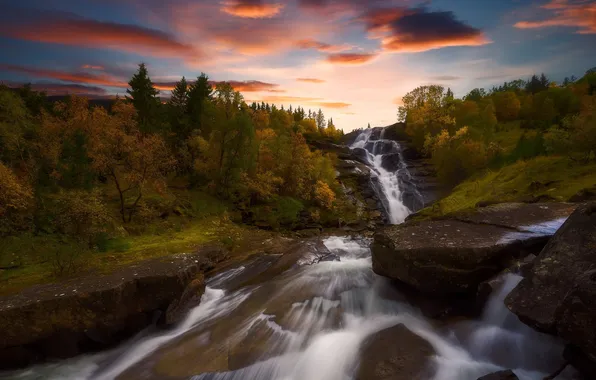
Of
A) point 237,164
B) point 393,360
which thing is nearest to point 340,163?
point 237,164

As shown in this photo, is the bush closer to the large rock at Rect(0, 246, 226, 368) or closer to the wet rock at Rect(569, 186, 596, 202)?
the large rock at Rect(0, 246, 226, 368)

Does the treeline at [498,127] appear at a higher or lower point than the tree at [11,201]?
higher

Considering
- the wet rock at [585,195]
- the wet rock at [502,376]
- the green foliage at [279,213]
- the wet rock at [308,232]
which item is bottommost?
the wet rock at [308,232]

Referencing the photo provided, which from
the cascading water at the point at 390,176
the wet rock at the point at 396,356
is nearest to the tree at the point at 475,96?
the cascading water at the point at 390,176

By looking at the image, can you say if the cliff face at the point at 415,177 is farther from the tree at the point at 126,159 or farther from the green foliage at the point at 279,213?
the tree at the point at 126,159

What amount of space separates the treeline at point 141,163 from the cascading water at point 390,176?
30.1ft

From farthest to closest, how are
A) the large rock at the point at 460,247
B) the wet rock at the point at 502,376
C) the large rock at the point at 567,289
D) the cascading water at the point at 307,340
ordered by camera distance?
1. the large rock at the point at 460,247
2. the cascading water at the point at 307,340
3. the wet rock at the point at 502,376
4. the large rock at the point at 567,289

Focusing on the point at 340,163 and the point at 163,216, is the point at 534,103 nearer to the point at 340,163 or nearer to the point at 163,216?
the point at 340,163

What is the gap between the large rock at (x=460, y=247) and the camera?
26.7ft

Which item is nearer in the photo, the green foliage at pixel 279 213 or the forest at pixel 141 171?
the forest at pixel 141 171

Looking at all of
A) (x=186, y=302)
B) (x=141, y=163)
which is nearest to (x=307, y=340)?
(x=186, y=302)

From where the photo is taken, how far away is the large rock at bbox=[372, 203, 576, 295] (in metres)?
8.14

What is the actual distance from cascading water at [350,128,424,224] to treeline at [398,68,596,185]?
465 centimetres

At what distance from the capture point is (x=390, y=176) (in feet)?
159
